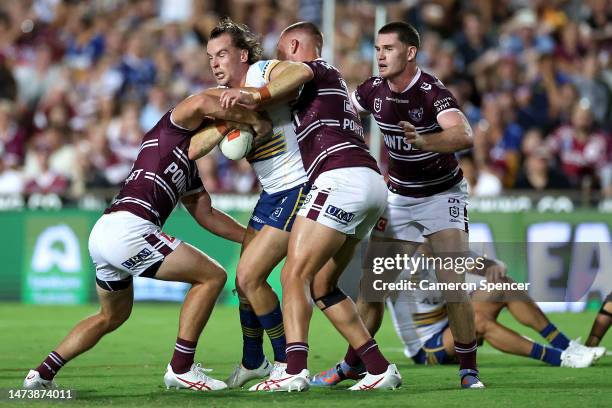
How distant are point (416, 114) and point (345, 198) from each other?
45.1 inches

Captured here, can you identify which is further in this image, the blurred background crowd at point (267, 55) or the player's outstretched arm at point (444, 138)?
the blurred background crowd at point (267, 55)

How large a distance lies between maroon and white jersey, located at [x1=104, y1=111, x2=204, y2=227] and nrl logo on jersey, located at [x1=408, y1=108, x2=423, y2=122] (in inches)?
65.7

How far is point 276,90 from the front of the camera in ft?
26.8

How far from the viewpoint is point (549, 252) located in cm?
1498

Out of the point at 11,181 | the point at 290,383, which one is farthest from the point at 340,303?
the point at 11,181

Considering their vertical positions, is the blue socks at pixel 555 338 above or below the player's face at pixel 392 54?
below

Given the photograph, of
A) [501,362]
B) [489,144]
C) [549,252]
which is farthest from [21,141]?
[501,362]

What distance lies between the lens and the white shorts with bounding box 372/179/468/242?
9219 millimetres

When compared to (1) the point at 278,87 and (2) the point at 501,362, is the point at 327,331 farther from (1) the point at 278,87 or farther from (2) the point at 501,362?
(1) the point at 278,87

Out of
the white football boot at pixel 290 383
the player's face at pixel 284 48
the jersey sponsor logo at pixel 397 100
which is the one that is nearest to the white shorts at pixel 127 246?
the white football boot at pixel 290 383

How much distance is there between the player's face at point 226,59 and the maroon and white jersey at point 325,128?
1.58 ft

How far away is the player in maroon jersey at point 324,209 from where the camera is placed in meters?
8.16

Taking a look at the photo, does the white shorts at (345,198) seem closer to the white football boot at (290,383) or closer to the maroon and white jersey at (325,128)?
the maroon and white jersey at (325,128)

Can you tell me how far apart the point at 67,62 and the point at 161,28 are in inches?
73.4
